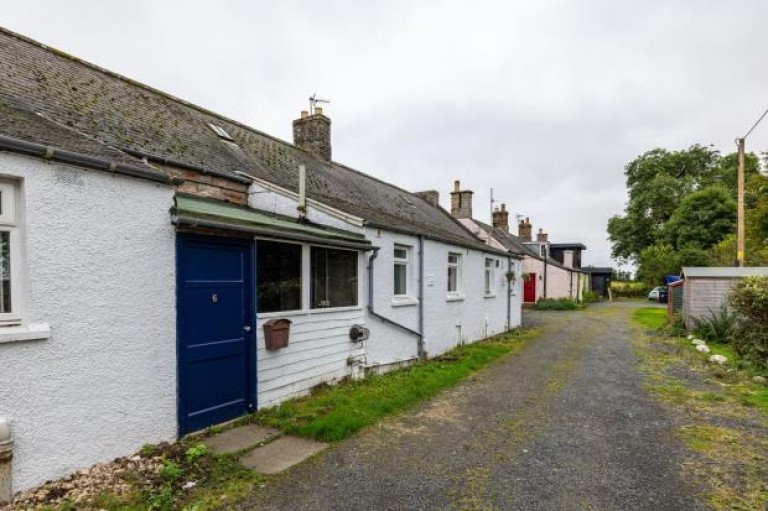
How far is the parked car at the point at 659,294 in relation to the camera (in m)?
35.4

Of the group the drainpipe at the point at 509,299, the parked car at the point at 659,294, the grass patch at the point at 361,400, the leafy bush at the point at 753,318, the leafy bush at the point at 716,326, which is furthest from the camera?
the parked car at the point at 659,294

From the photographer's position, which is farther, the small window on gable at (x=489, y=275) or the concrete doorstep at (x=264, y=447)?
the small window on gable at (x=489, y=275)

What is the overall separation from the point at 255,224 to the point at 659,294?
3931 centimetres

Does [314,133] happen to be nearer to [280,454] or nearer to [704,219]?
[280,454]

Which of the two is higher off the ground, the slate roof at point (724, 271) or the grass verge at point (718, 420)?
the slate roof at point (724, 271)

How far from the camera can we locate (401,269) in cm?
1080

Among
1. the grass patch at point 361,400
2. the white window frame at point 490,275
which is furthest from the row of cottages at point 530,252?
the grass patch at point 361,400

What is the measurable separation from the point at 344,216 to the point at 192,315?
398 centimetres

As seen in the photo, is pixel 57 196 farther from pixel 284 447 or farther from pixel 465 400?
pixel 465 400

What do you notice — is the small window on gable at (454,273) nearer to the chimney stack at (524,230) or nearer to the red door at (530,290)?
the red door at (530,290)

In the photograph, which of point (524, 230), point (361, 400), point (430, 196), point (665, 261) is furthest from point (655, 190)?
point (361, 400)

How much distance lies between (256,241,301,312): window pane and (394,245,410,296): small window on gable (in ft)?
11.9

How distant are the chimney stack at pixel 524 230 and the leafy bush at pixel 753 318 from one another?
99.9 feet

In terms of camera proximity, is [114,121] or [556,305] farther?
[556,305]
